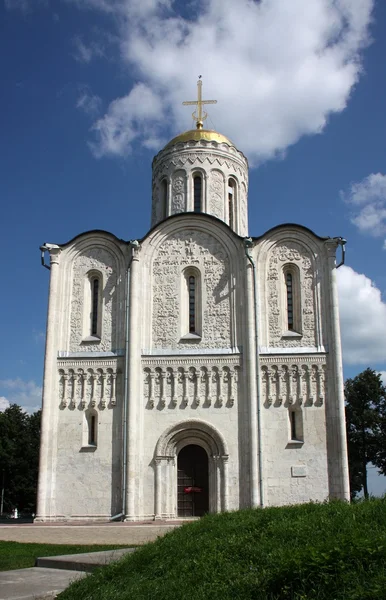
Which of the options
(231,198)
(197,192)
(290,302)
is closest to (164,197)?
(197,192)

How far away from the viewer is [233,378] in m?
19.8

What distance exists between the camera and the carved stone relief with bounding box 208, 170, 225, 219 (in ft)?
77.5

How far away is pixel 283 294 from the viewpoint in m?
20.8

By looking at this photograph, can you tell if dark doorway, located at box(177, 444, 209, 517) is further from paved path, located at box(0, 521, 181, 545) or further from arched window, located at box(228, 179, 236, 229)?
arched window, located at box(228, 179, 236, 229)

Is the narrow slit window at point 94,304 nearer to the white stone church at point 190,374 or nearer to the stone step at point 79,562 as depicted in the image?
the white stone church at point 190,374

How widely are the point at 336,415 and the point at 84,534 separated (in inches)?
335

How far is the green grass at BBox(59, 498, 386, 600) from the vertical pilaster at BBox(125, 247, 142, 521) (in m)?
11.4

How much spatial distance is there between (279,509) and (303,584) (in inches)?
109

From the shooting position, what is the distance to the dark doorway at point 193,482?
760 inches

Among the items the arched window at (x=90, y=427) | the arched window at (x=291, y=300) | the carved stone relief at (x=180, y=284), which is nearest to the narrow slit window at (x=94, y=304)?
the carved stone relief at (x=180, y=284)

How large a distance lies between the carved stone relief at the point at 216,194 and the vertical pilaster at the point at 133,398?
4.07 metres

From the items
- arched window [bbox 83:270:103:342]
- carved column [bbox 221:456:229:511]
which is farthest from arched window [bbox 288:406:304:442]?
arched window [bbox 83:270:103:342]

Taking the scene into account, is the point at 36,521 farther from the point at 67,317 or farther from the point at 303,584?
the point at 303,584

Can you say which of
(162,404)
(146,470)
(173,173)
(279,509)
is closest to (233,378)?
(162,404)
